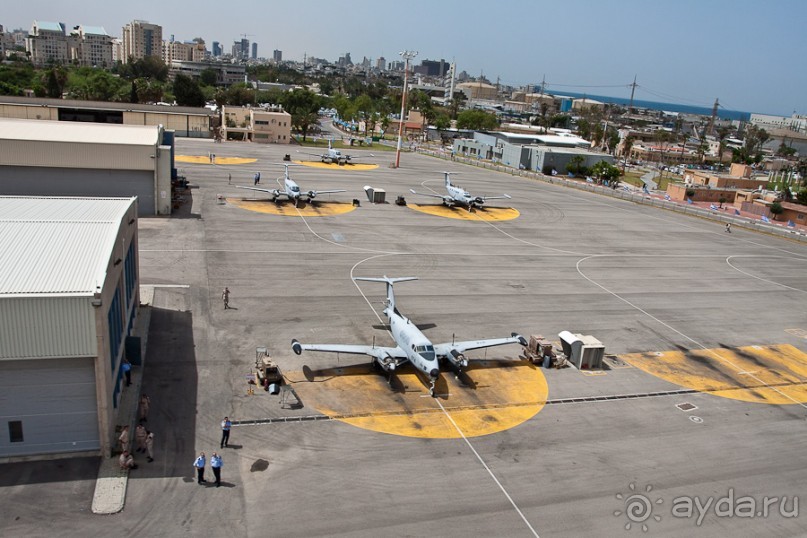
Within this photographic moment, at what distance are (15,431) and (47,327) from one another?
16.0 ft

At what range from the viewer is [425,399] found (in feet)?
107

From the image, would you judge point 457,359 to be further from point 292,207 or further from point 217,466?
point 292,207

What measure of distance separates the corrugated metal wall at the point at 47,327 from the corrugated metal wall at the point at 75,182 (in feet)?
130

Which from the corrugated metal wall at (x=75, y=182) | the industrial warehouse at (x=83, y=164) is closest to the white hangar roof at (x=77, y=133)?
the industrial warehouse at (x=83, y=164)

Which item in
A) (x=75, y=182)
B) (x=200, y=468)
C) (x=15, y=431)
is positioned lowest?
(x=200, y=468)

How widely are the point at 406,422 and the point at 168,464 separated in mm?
11165

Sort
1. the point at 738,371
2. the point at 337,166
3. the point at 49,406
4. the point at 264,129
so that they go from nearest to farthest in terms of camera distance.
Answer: the point at 49,406 → the point at 738,371 → the point at 337,166 → the point at 264,129

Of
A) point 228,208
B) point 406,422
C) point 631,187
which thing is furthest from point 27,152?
point 631,187

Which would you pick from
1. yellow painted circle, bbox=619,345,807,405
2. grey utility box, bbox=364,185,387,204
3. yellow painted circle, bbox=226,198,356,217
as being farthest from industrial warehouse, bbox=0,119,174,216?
yellow painted circle, bbox=619,345,807,405

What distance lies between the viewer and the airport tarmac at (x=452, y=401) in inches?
932

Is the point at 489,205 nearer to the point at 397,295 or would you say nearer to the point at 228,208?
the point at 228,208

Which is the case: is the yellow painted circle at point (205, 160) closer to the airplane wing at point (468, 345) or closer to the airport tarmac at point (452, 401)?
the airport tarmac at point (452, 401)

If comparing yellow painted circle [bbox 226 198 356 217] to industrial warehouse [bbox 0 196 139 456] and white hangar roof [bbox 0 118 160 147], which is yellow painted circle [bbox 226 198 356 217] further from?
industrial warehouse [bbox 0 196 139 456]

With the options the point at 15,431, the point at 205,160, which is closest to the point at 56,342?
the point at 15,431
